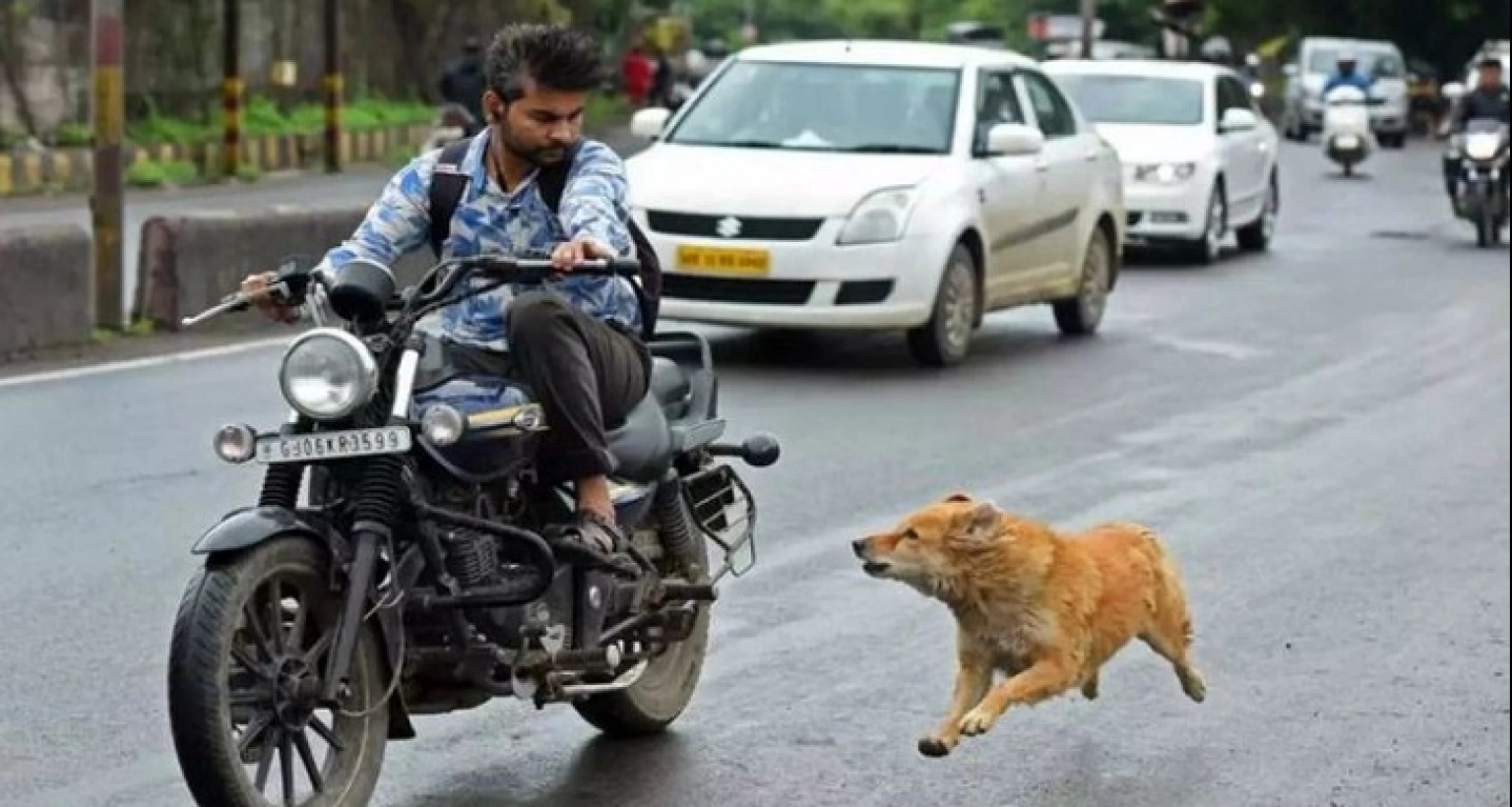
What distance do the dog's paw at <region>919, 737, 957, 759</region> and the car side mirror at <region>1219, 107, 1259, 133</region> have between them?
1920cm

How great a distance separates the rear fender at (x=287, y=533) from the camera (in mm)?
5652

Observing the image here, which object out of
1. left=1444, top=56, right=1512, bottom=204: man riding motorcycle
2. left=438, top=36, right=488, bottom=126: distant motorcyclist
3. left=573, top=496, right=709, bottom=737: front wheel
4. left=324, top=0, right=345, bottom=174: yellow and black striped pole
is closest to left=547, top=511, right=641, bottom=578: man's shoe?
left=573, top=496, right=709, bottom=737: front wheel

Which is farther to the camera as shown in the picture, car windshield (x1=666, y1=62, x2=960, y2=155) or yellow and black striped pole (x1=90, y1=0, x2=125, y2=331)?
car windshield (x1=666, y1=62, x2=960, y2=155)

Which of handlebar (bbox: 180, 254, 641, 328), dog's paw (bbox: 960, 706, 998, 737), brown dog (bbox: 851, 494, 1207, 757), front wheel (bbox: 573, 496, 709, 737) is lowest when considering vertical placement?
front wheel (bbox: 573, 496, 709, 737)

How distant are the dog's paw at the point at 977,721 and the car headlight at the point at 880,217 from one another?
8978mm

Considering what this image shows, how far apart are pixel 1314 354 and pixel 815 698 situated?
10.7 m

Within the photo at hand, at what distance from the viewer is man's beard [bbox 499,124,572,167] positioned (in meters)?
6.35

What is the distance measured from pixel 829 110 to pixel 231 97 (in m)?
18.5

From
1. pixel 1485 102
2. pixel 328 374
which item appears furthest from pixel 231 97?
pixel 328 374

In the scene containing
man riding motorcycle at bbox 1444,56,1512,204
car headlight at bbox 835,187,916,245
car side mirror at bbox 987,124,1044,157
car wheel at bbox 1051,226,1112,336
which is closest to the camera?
car headlight at bbox 835,187,916,245

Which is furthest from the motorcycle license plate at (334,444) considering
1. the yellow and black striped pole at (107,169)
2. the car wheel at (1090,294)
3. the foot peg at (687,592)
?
the car wheel at (1090,294)

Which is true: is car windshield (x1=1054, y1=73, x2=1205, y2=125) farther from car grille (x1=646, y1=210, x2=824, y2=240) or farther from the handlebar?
the handlebar

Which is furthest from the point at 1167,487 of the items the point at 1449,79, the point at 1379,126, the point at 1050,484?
the point at 1449,79

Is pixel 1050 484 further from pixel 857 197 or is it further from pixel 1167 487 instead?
pixel 857 197
